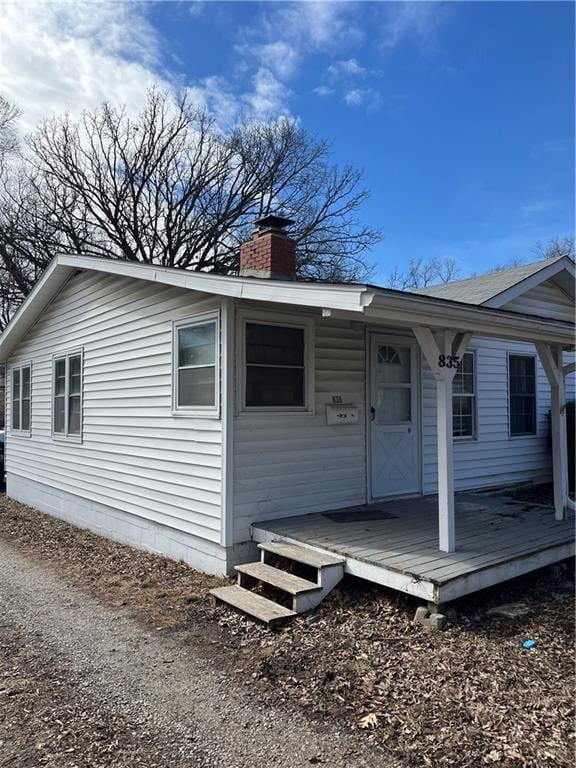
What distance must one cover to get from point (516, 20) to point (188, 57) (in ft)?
22.5

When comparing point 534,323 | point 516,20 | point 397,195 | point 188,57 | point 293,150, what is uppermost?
point 293,150

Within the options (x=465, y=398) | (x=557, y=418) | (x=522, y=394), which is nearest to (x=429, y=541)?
(x=557, y=418)

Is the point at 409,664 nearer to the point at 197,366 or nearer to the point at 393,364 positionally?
the point at 197,366

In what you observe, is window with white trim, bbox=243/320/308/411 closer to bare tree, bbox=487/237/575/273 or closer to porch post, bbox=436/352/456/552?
porch post, bbox=436/352/456/552

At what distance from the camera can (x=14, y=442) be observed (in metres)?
12.3

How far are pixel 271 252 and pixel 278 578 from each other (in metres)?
3.67

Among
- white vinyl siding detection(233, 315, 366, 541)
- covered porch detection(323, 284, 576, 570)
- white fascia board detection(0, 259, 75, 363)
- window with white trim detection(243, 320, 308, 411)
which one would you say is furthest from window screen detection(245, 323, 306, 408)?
white fascia board detection(0, 259, 75, 363)

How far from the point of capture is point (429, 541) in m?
4.98

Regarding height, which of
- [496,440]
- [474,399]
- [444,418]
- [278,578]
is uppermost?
[474,399]

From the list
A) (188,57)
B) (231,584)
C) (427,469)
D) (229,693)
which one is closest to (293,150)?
(188,57)

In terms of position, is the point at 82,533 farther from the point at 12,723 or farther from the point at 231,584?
the point at 12,723

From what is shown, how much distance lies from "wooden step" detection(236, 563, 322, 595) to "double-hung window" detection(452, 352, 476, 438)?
4248 millimetres

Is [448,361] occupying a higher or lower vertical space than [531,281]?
lower

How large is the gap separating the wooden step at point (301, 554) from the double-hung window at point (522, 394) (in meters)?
5.29
